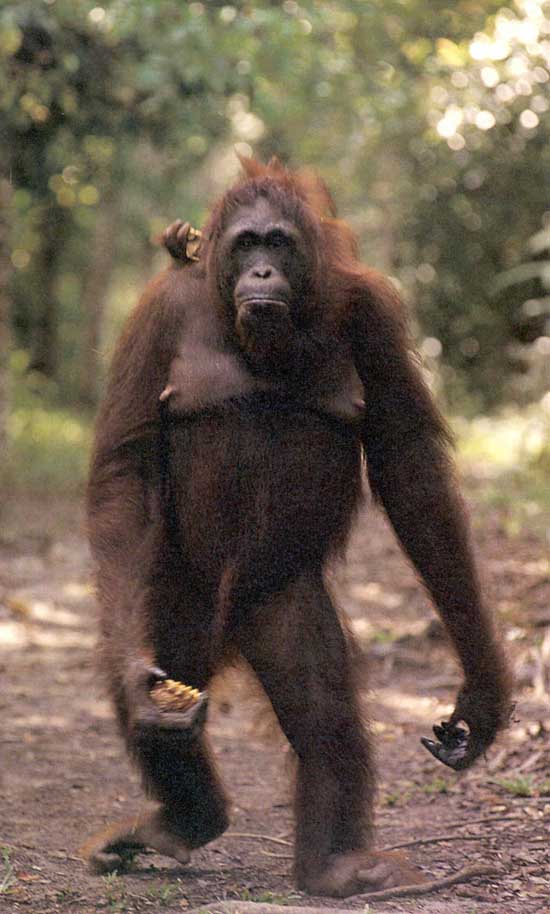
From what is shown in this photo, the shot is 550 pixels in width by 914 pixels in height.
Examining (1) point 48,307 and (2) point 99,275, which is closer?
(2) point 99,275

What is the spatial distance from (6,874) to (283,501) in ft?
3.71

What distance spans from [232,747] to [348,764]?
1630 millimetres

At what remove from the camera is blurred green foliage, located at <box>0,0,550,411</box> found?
788 cm

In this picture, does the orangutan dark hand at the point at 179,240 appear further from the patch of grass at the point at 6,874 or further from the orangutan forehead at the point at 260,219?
the patch of grass at the point at 6,874

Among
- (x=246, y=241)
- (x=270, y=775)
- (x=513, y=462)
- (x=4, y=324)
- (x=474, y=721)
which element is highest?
(x=246, y=241)

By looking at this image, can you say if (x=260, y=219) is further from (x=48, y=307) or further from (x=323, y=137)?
(x=48, y=307)

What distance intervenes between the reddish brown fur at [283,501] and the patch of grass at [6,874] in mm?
259

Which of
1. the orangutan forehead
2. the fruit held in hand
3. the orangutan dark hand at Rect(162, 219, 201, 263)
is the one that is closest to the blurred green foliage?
the orangutan dark hand at Rect(162, 219, 201, 263)

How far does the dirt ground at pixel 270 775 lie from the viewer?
3234 mm

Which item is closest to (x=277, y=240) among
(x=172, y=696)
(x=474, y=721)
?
(x=172, y=696)

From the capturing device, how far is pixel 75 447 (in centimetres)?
1270

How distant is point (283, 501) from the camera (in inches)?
132

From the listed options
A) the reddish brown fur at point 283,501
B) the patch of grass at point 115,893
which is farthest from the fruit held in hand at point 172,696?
the patch of grass at point 115,893

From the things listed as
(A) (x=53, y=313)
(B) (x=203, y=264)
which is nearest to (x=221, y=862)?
(B) (x=203, y=264)
